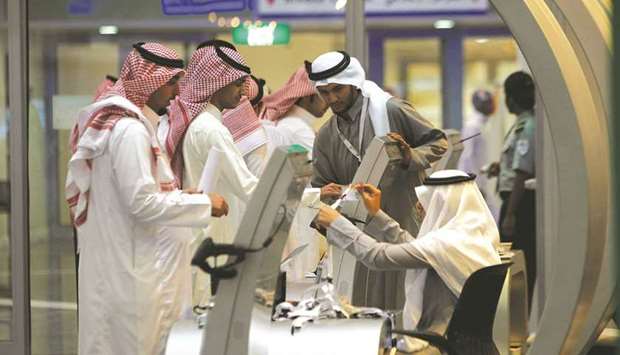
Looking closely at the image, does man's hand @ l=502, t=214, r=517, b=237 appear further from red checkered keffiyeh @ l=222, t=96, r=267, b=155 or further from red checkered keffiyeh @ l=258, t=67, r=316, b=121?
red checkered keffiyeh @ l=222, t=96, r=267, b=155

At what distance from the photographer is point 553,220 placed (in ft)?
34.0

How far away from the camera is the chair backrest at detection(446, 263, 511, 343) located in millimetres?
5785

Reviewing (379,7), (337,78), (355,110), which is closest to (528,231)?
(379,7)

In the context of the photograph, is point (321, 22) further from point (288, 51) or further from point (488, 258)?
point (488, 258)

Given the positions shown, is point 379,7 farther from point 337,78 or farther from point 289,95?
point 337,78

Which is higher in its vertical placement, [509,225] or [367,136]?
[367,136]

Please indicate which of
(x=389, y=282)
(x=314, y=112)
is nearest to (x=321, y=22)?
(x=314, y=112)

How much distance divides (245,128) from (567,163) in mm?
2884

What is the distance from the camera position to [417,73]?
11.5 metres

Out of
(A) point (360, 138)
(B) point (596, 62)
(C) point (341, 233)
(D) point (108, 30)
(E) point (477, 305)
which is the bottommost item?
(E) point (477, 305)

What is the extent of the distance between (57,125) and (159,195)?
4240mm

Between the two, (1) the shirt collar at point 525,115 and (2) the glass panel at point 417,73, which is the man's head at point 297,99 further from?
(1) the shirt collar at point 525,115

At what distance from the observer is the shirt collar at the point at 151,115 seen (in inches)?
264

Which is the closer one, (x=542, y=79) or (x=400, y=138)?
(x=542, y=79)
